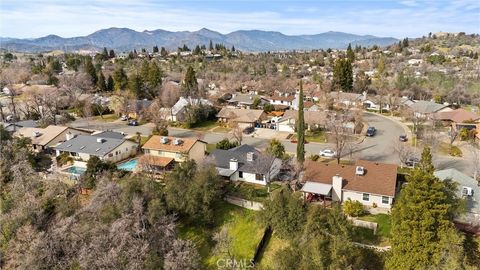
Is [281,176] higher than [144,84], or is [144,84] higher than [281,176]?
[144,84]

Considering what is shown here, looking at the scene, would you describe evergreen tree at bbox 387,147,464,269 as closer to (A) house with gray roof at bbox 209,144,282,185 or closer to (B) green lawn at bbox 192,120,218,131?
(A) house with gray roof at bbox 209,144,282,185

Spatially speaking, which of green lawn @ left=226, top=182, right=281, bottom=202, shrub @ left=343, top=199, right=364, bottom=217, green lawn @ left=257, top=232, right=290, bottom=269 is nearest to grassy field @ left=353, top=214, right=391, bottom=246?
shrub @ left=343, top=199, right=364, bottom=217

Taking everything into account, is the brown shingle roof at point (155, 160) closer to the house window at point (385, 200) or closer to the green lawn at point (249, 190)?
the green lawn at point (249, 190)

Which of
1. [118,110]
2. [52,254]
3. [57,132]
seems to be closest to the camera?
[52,254]

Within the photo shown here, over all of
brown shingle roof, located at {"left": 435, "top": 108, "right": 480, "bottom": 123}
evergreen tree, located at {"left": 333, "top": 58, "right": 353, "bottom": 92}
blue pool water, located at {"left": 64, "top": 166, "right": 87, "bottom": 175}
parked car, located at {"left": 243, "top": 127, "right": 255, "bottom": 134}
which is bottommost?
blue pool water, located at {"left": 64, "top": 166, "right": 87, "bottom": 175}

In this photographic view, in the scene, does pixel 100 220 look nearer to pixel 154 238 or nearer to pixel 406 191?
pixel 154 238

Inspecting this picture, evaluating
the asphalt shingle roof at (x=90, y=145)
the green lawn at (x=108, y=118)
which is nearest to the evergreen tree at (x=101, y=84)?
the green lawn at (x=108, y=118)

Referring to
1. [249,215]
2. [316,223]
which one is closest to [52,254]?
[249,215]
